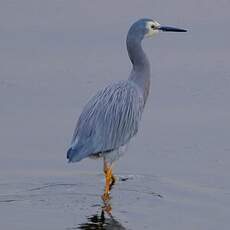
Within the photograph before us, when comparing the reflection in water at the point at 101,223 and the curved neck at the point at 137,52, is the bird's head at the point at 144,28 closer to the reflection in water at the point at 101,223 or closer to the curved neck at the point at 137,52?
the curved neck at the point at 137,52

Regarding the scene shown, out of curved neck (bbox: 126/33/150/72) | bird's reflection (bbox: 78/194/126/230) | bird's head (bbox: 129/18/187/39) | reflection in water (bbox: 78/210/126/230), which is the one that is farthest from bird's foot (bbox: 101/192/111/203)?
bird's head (bbox: 129/18/187/39)

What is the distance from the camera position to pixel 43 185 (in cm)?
861

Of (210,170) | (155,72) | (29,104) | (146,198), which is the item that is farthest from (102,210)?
(155,72)

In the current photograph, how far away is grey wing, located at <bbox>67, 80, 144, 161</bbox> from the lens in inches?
337

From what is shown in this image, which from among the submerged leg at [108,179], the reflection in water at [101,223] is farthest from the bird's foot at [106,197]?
the reflection in water at [101,223]

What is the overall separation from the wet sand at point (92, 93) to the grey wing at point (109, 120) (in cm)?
33

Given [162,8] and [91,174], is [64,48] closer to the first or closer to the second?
[162,8]

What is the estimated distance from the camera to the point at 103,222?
7.91 metres

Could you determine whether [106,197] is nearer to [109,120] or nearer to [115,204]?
[115,204]

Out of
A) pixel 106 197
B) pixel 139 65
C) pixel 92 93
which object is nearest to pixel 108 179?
pixel 106 197

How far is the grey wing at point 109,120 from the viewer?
8.56 m

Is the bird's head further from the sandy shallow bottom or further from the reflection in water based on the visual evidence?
the reflection in water

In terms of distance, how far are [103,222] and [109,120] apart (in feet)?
4.09

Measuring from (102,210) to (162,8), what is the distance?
15.9 ft
